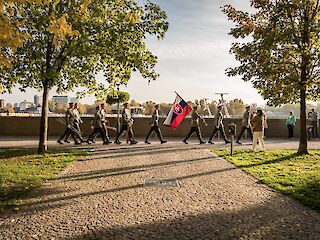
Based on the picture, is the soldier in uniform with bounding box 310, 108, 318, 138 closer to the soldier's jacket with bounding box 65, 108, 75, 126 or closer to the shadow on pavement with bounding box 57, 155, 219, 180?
the shadow on pavement with bounding box 57, 155, 219, 180

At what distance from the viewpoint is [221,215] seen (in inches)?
207

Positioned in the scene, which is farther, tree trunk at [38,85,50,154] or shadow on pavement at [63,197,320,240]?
tree trunk at [38,85,50,154]

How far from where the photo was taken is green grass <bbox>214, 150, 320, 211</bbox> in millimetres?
6785

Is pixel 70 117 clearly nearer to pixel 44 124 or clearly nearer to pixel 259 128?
pixel 44 124

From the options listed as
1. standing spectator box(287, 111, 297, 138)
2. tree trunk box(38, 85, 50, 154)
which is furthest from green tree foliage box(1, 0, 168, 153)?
standing spectator box(287, 111, 297, 138)

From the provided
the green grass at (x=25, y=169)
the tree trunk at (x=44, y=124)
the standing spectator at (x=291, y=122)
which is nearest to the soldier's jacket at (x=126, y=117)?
the green grass at (x=25, y=169)

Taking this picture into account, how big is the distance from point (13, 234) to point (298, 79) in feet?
34.4

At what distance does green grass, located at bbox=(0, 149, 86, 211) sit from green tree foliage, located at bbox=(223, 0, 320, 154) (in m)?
7.12

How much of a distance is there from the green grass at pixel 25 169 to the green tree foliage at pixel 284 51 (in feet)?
23.4

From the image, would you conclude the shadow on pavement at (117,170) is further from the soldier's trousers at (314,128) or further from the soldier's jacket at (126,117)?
the soldier's trousers at (314,128)

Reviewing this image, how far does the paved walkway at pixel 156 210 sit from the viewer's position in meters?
4.49

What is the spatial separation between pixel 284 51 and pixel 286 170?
15.6ft

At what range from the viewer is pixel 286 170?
9242mm

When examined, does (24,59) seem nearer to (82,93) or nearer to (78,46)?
(78,46)
